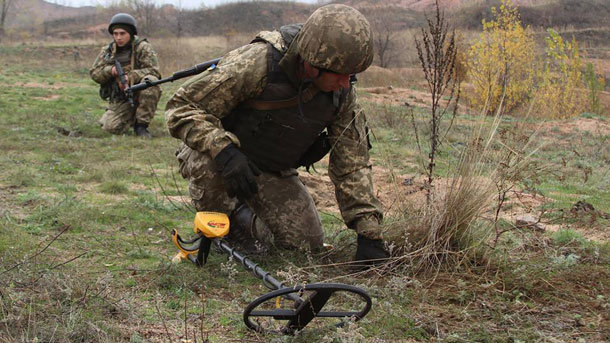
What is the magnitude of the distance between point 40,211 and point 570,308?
3349 millimetres

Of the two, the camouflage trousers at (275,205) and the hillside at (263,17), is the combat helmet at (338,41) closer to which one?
the camouflage trousers at (275,205)

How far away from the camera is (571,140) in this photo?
34.9ft

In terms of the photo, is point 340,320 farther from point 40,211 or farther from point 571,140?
point 571,140

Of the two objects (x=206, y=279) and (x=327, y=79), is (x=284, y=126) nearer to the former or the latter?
(x=327, y=79)

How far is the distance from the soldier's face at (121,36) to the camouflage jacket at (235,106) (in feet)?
16.8

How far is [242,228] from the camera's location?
12.7ft

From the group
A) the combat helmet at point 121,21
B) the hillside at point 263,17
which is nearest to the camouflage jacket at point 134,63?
the combat helmet at point 121,21

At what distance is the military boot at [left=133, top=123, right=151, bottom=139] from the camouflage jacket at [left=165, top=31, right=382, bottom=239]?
5.07m

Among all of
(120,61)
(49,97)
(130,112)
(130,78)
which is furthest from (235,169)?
(49,97)

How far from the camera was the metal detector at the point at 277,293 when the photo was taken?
2.16m

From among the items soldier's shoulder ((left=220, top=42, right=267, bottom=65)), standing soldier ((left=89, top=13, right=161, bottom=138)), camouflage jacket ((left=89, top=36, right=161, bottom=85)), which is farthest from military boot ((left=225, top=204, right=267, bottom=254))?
camouflage jacket ((left=89, top=36, right=161, bottom=85))

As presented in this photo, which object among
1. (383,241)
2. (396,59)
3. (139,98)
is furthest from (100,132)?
(396,59)

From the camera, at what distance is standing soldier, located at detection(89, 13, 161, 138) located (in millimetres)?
8031

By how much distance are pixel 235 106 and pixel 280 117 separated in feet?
0.85
